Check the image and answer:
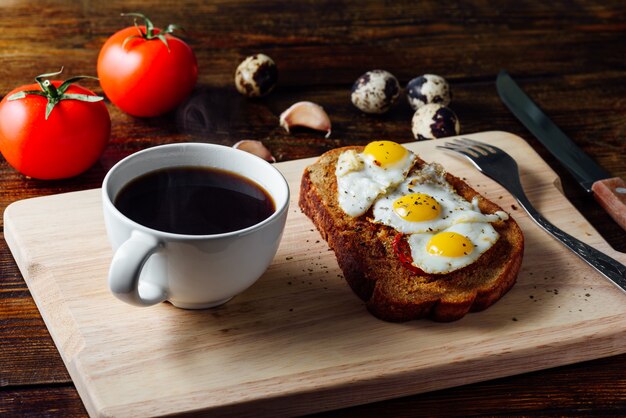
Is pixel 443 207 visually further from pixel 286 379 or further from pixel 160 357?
pixel 160 357

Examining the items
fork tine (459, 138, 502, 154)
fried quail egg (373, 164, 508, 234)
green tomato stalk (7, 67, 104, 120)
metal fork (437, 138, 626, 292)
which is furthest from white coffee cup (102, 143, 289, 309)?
fork tine (459, 138, 502, 154)

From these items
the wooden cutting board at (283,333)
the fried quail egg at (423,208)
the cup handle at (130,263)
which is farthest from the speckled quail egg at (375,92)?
the cup handle at (130,263)

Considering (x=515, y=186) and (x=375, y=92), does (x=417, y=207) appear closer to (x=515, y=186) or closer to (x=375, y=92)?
(x=515, y=186)

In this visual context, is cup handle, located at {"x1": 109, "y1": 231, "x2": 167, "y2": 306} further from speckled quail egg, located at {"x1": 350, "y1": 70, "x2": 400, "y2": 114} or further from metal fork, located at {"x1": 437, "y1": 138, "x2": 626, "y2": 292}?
speckled quail egg, located at {"x1": 350, "y1": 70, "x2": 400, "y2": 114}

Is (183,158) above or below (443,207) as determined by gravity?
above

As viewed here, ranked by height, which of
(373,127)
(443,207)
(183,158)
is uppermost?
(183,158)

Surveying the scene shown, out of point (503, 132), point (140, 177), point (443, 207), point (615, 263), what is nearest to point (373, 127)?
point (503, 132)
